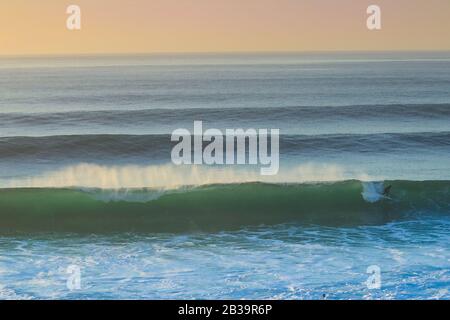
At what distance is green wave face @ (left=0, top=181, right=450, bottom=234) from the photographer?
404 inches

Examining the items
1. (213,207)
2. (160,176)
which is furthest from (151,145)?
(213,207)

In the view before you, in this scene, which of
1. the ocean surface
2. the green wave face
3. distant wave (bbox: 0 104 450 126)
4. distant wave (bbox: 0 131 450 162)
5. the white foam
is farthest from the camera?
distant wave (bbox: 0 104 450 126)

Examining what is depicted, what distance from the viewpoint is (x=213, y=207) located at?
11.3 metres

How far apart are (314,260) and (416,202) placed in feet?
11.8

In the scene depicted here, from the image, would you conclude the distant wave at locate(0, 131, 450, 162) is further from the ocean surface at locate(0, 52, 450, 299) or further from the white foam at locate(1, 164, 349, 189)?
the white foam at locate(1, 164, 349, 189)

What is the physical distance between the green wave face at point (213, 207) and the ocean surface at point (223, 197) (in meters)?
0.04

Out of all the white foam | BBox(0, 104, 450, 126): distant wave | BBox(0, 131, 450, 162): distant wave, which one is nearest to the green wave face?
the white foam

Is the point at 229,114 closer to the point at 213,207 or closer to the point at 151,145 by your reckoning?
the point at 151,145

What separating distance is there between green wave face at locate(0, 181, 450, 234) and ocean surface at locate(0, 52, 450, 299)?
4 centimetres

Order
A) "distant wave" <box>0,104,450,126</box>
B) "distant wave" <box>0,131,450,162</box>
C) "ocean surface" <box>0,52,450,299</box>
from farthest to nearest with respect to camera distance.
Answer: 1. "distant wave" <box>0,104,450,126</box>
2. "distant wave" <box>0,131,450,162</box>
3. "ocean surface" <box>0,52,450,299</box>

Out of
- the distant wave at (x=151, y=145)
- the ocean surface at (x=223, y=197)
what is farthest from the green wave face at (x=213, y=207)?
the distant wave at (x=151, y=145)

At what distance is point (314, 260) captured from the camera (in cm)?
787

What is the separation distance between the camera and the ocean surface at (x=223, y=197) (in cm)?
732

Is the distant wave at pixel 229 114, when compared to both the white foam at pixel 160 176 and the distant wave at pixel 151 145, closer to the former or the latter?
the distant wave at pixel 151 145
